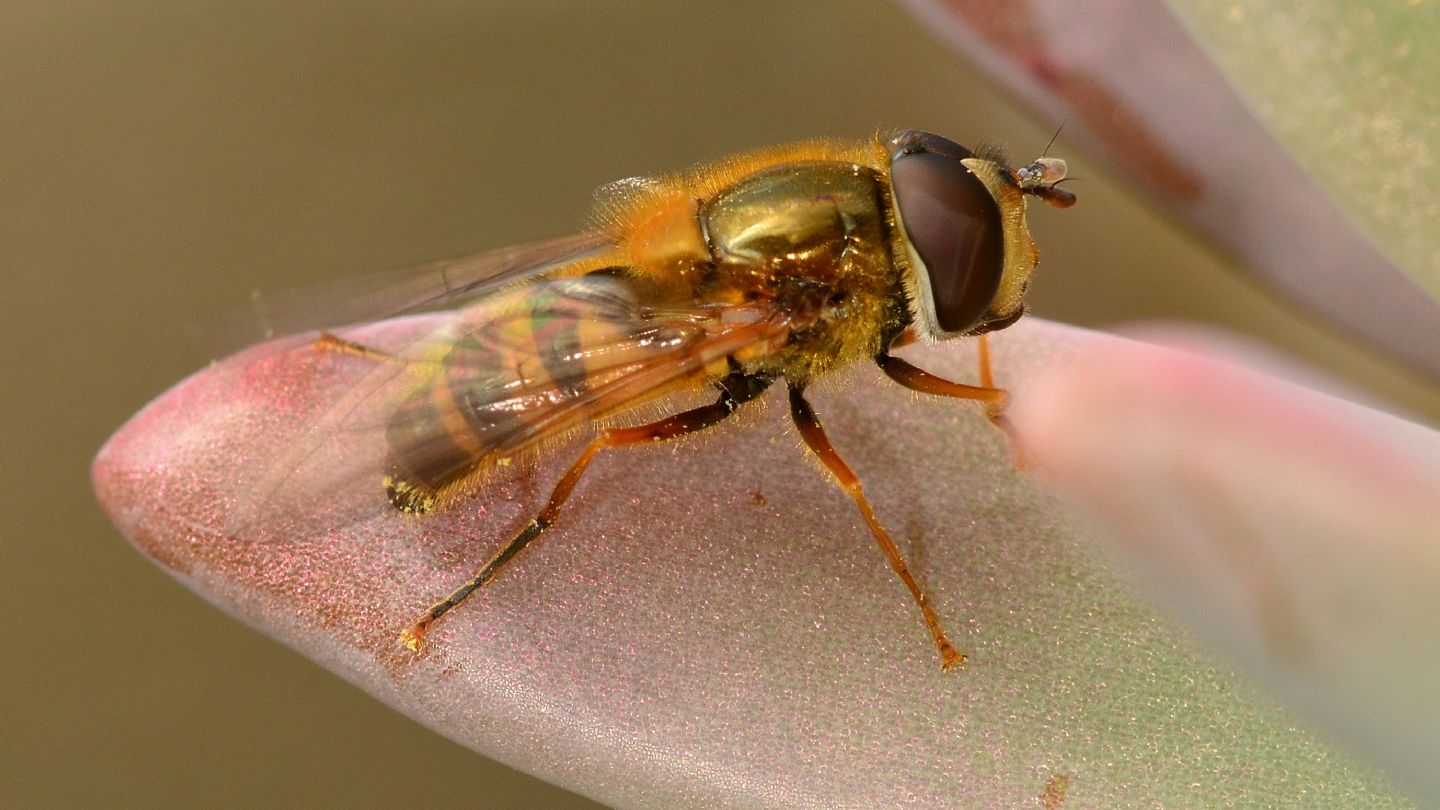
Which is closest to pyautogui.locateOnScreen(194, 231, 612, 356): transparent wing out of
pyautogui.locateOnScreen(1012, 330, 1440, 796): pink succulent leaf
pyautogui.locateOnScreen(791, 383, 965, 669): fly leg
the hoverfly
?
the hoverfly

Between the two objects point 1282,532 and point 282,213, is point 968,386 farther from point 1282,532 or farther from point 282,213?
point 282,213

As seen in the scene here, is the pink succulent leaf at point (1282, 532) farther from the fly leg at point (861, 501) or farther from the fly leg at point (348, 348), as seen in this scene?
the fly leg at point (348, 348)

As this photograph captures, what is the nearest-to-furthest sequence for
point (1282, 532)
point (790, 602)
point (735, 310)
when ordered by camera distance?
point (1282, 532) → point (790, 602) → point (735, 310)

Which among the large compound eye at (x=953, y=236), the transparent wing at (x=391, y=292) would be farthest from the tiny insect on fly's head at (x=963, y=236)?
the transparent wing at (x=391, y=292)

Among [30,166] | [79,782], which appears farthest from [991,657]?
[30,166]

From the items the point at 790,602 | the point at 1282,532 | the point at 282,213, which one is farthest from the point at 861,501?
the point at 282,213

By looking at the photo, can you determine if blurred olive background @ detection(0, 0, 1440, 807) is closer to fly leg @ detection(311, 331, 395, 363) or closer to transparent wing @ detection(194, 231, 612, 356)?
transparent wing @ detection(194, 231, 612, 356)
